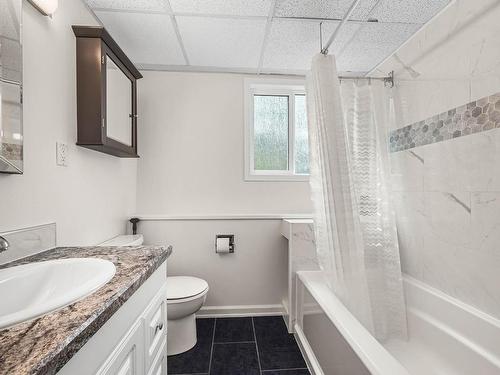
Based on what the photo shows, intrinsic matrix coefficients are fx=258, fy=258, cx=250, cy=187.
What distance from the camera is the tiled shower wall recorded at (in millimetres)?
1170

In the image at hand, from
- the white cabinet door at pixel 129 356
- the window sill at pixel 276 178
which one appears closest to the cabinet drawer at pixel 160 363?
the white cabinet door at pixel 129 356

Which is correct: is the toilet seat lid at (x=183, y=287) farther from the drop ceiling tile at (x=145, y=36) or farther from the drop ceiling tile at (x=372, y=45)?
the drop ceiling tile at (x=372, y=45)

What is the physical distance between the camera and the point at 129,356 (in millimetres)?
796

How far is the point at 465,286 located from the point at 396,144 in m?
0.94

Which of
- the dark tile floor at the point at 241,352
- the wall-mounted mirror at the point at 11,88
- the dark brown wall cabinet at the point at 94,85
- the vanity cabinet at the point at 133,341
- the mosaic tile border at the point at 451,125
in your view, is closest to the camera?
the vanity cabinet at the point at 133,341

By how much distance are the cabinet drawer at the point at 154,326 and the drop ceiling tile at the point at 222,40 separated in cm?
159

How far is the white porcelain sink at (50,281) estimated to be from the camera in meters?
0.72

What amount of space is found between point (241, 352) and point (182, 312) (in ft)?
1.61

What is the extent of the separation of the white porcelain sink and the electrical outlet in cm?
55

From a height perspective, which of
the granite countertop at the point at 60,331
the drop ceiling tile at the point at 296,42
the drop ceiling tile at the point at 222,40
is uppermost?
the drop ceiling tile at the point at 222,40

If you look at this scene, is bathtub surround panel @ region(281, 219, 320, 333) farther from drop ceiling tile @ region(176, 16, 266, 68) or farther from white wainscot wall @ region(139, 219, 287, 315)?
drop ceiling tile @ region(176, 16, 266, 68)

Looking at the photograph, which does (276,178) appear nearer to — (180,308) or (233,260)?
(233,260)

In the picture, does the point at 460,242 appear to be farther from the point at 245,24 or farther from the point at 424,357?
the point at 245,24

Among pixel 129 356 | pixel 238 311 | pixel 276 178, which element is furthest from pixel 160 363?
pixel 276 178
